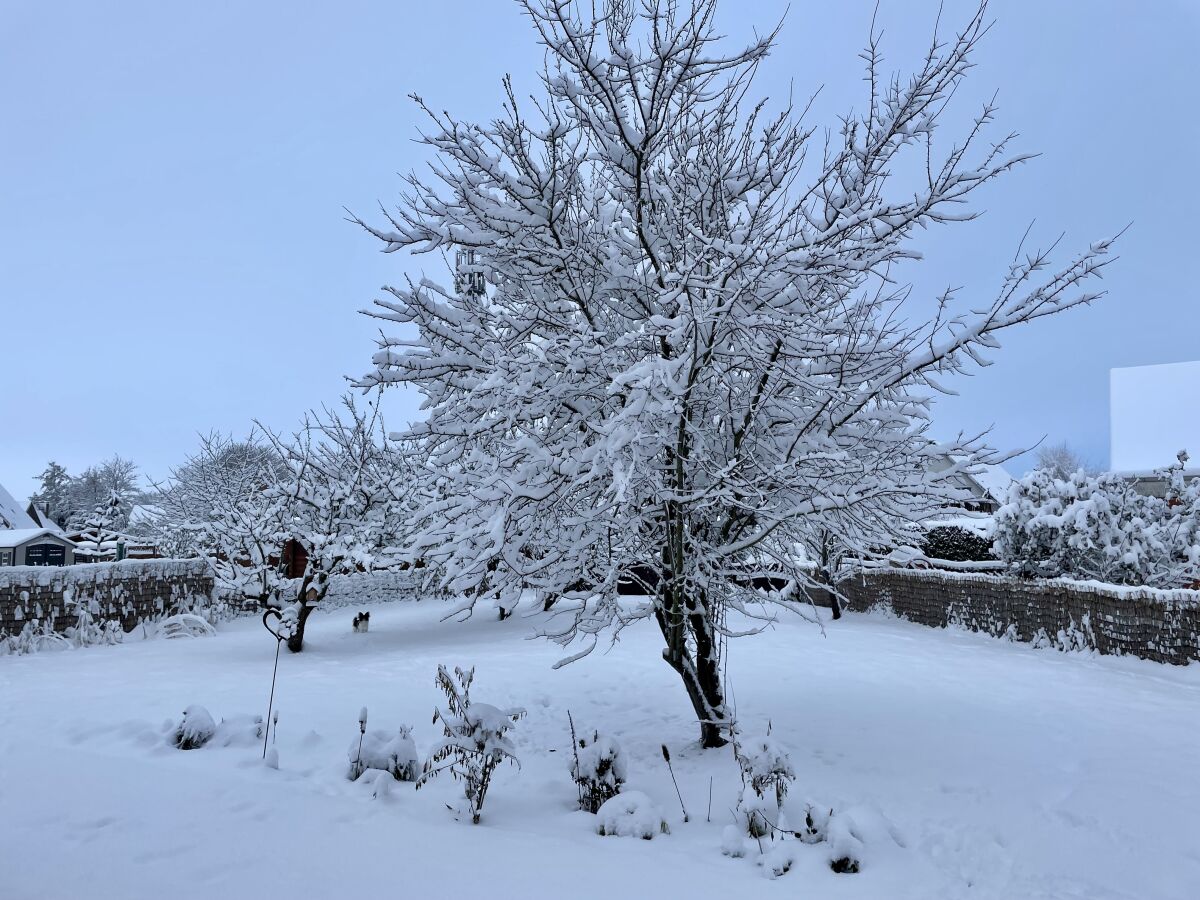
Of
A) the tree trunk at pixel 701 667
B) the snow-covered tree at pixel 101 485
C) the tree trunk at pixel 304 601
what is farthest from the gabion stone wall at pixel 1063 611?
the snow-covered tree at pixel 101 485

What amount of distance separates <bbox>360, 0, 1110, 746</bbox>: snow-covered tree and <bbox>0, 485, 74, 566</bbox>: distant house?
32921 mm

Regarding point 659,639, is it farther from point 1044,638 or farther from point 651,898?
point 651,898

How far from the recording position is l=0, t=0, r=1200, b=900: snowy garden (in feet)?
12.7

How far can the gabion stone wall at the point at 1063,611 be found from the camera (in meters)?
8.98

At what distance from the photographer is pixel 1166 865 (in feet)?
12.6

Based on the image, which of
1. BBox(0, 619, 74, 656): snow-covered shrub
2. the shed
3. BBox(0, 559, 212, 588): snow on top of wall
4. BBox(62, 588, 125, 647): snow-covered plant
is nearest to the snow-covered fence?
BBox(0, 559, 212, 588): snow on top of wall

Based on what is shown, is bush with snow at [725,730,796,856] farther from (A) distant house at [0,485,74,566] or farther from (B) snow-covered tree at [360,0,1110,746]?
(A) distant house at [0,485,74,566]

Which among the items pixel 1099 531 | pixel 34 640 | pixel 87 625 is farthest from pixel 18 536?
pixel 1099 531

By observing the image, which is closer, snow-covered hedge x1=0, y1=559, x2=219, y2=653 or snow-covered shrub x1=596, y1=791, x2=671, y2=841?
snow-covered shrub x1=596, y1=791, x2=671, y2=841

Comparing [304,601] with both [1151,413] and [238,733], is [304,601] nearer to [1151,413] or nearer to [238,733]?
[238,733]

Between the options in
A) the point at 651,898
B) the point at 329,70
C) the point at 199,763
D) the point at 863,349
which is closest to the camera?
the point at 651,898

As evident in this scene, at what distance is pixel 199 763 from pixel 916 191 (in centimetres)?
625

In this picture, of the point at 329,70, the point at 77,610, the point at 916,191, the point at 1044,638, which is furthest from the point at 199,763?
the point at 329,70

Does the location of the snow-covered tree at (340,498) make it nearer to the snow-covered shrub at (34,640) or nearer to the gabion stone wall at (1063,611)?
the snow-covered shrub at (34,640)
